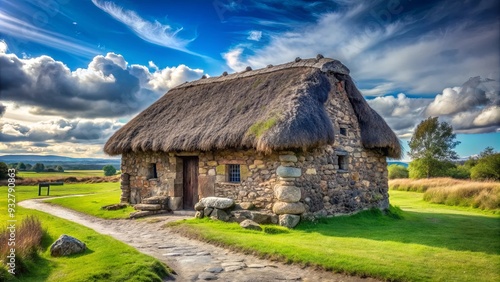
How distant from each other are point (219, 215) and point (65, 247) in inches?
194

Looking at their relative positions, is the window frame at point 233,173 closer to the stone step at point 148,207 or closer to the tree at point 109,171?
the stone step at point 148,207

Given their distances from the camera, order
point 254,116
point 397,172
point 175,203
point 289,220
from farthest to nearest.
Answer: point 397,172, point 175,203, point 254,116, point 289,220

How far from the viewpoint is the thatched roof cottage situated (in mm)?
11500

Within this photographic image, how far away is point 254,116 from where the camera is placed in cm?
1274

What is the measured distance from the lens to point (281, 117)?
38.0 ft

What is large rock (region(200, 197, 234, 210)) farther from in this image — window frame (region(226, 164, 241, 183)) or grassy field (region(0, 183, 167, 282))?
Answer: grassy field (region(0, 183, 167, 282))

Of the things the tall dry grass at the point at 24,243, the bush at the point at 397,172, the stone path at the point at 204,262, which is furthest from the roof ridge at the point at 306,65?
the bush at the point at 397,172

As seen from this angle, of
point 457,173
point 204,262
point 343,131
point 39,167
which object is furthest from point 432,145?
point 39,167

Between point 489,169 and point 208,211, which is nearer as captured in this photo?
point 208,211

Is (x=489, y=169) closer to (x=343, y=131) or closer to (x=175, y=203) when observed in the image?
(x=343, y=131)

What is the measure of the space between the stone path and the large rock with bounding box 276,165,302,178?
139 inches

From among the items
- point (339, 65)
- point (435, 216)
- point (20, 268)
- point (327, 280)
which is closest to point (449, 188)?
point (435, 216)

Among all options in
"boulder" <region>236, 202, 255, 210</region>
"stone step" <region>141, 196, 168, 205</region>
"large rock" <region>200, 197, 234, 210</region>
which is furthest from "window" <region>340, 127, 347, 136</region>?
"stone step" <region>141, 196, 168, 205</region>

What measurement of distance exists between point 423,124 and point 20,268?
41.0 m
